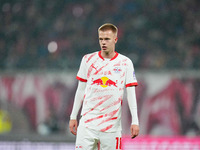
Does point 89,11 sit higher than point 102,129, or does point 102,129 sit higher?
point 89,11

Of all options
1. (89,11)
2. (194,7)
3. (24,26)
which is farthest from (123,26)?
(24,26)

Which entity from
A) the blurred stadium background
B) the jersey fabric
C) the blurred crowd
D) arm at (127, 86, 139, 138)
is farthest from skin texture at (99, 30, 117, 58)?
the blurred crowd

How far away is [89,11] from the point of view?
51.6ft

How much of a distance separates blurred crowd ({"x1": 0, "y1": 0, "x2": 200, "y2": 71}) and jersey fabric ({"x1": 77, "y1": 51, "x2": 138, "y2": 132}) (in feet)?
25.6

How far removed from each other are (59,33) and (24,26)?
1.33 meters

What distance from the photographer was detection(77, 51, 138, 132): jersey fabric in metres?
4.91

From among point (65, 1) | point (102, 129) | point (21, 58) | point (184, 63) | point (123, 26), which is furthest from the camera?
point (65, 1)

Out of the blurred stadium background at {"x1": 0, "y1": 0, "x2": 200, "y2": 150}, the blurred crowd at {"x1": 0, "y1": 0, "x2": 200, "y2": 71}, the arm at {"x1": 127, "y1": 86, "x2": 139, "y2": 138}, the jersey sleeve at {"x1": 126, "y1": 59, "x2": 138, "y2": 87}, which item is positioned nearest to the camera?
the arm at {"x1": 127, "y1": 86, "x2": 139, "y2": 138}

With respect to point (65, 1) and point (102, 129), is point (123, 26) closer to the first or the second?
point (65, 1)

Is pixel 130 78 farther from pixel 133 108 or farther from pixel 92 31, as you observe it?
pixel 92 31

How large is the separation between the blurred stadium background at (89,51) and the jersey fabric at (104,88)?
6512mm

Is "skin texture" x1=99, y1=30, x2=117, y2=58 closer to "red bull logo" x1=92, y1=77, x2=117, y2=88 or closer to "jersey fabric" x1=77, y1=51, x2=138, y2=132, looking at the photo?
"jersey fabric" x1=77, y1=51, x2=138, y2=132

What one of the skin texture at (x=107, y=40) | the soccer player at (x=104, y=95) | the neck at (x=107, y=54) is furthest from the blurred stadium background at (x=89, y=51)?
the skin texture at (x=107, y=40)

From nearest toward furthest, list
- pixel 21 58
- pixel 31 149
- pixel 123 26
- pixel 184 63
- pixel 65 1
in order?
pixel 31 149, pixel 184 63, pixel 21 58, pixel 123 26, pixel 65 1
